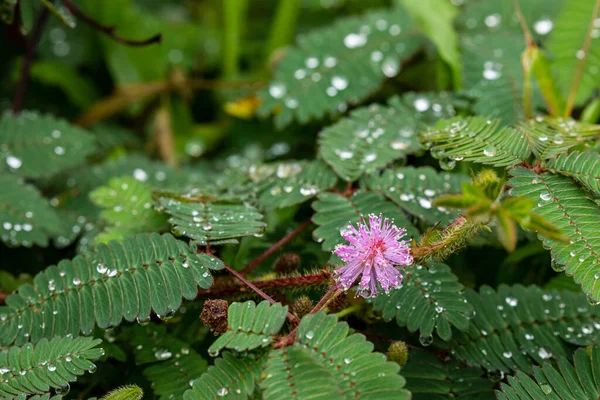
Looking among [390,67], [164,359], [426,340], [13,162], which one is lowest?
[426,340]

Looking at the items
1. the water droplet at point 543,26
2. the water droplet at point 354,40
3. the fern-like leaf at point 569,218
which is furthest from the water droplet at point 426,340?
the water droplet at point 543,26

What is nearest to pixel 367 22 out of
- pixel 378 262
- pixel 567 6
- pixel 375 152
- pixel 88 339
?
pixel 567 6

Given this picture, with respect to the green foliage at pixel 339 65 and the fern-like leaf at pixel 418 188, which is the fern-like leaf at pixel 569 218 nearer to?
the fern-like leaf at pixel 418 188

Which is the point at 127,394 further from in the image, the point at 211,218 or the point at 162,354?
the point at 211,218

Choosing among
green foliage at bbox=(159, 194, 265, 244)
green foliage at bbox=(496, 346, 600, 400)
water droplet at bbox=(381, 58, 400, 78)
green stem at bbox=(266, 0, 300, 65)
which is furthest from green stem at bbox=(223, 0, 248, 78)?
green foliage at bbox=(496, 346, 600, 400)

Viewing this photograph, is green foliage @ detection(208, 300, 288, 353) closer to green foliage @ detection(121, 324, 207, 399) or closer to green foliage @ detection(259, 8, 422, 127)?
green foliage @ detection(121, 324, 207, 399)

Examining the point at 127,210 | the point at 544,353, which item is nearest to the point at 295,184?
the point at 127,210
